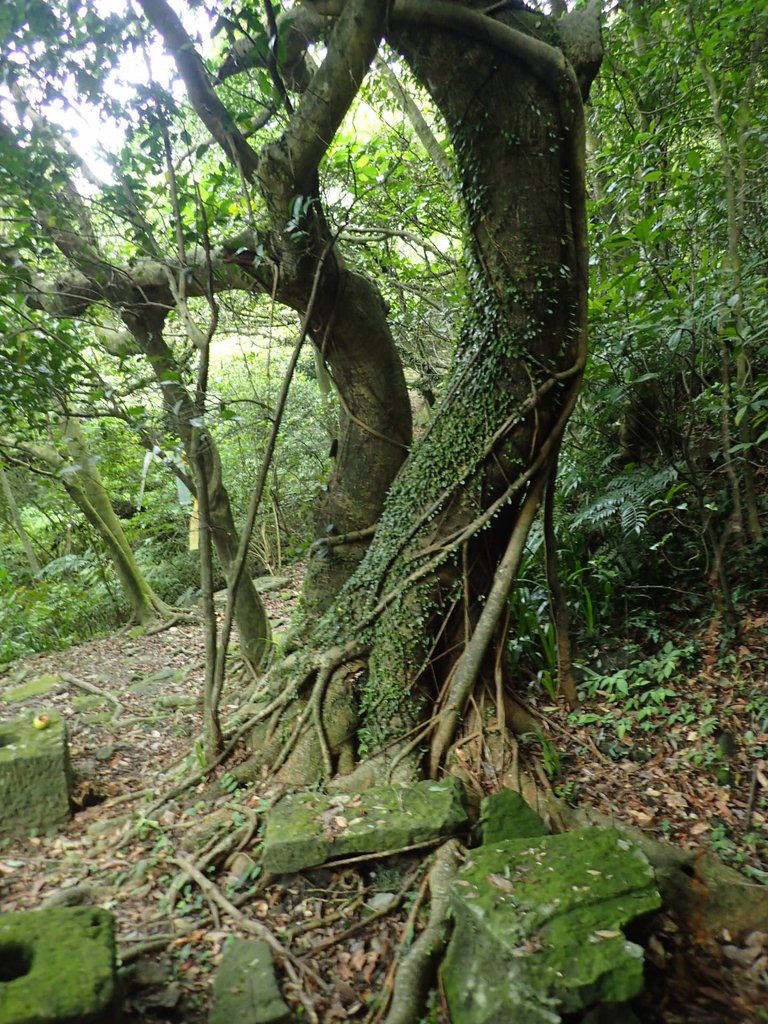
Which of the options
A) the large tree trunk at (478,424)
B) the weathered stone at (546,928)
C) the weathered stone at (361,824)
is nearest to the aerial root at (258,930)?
the weathered stone at (361,824)

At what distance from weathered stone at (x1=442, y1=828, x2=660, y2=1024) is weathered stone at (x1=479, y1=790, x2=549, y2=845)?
0.77ft

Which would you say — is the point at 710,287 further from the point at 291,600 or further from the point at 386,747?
the point at 291,600

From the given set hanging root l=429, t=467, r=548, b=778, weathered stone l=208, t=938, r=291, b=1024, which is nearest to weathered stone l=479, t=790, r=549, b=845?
hanging root l=429, t=467, r=548, b=778

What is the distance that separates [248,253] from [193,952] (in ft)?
11.6

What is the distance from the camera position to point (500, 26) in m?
2.87

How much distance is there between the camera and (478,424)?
3285 mm

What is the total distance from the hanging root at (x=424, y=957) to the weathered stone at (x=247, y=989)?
38cm

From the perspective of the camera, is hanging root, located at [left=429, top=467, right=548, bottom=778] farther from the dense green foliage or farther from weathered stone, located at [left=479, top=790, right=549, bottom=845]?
the dense green foliage

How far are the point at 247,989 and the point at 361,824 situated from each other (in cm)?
74

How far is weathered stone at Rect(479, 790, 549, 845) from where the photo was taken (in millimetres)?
2639

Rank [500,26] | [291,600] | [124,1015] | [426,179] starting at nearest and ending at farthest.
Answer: [124,1015] < [500,26] < [426,179] < [291,600]

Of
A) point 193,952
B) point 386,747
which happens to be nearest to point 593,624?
point 386,747

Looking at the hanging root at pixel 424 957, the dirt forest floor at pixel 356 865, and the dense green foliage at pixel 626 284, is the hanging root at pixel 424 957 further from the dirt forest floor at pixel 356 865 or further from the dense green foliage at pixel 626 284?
the dense green foliage at pixel 626 284

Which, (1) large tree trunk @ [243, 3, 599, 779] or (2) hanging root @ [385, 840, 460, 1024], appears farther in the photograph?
(1) large tree trunk @ [243, 3, 599, 779]
